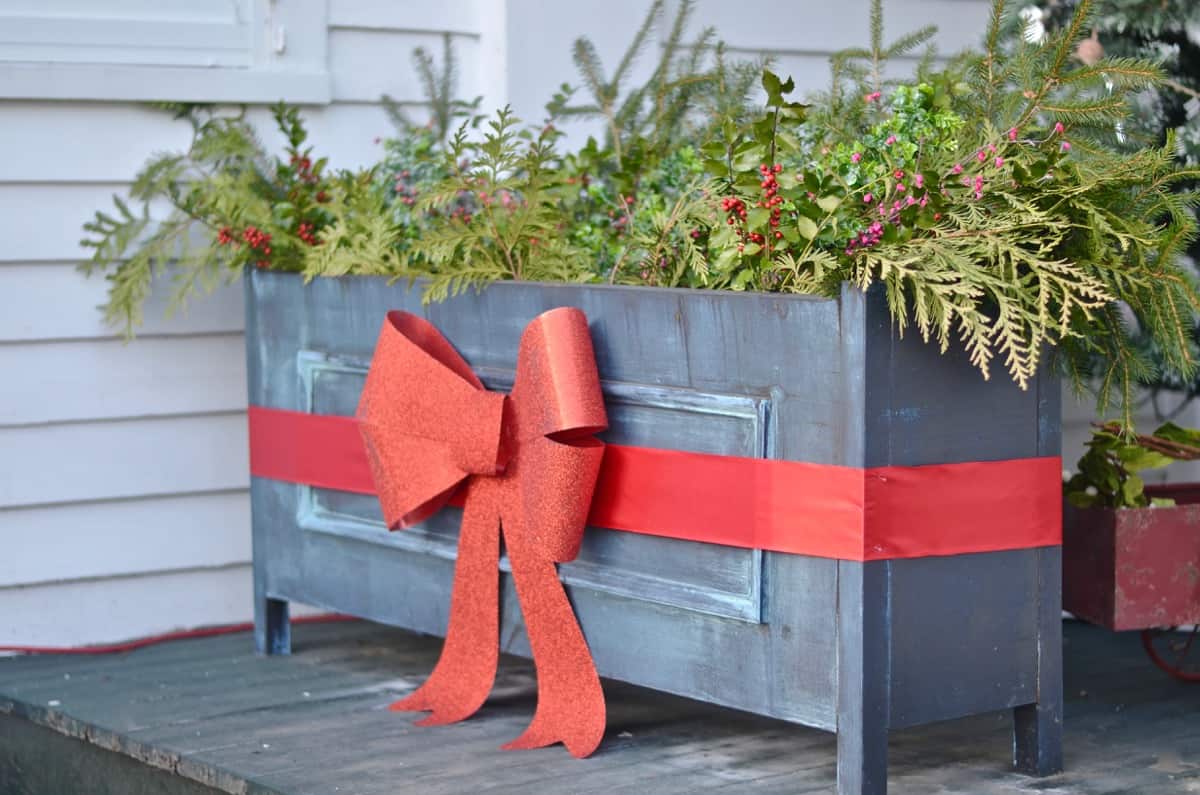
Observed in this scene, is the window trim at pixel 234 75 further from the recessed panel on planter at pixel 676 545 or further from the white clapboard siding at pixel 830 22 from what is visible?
the recessed panel on planter at pixel 676 545

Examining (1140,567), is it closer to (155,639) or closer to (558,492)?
(558,492)

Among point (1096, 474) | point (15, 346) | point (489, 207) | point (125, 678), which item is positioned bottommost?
point (125, 678)

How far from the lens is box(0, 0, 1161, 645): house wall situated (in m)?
3.49

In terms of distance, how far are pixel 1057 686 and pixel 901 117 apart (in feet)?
2.85

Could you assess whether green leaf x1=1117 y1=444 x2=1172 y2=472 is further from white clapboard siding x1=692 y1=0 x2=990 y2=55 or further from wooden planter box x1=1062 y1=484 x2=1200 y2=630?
white clapboard siding x1=692 y1=0 x2=990 y2=55

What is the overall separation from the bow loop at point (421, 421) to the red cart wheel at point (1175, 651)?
1282mm

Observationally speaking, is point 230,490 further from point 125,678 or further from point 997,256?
point 997,256

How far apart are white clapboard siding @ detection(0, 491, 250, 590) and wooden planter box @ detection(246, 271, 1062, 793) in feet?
3.62

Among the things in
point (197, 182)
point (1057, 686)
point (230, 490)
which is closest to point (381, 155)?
point (197, 182)

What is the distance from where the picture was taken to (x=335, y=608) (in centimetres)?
325

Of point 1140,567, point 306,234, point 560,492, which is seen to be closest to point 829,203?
point 560,492

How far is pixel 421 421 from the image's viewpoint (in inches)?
113

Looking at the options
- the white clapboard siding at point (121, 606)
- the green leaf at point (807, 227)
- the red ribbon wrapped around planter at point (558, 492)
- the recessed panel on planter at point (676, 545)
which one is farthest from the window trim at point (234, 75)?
the green leaf at point (807, 227)

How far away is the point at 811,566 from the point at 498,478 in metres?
0.64
